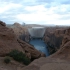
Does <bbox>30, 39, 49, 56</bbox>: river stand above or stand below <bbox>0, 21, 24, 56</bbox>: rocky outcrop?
below

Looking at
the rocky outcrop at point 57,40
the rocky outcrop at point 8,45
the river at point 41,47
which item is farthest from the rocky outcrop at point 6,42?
the rocky outcrop at point 57,40

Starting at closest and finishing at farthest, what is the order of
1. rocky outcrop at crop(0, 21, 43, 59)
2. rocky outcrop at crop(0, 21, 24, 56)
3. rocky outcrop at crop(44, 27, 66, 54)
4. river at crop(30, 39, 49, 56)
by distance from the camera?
1. rocky outcrop at crop(0, 21, 24, 56)
2. rocky outcrop at crop(0, 21, 43, 59)
3. river at crop(30, 39, 49, 56)
4. rocky outcrop at crop(44, 27, 66, 54)

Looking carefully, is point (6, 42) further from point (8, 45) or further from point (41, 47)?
point (41, 47)

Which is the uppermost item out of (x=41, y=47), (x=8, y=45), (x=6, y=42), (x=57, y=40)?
(x=6, y=42)

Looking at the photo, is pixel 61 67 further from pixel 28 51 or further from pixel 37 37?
pixel 37 37

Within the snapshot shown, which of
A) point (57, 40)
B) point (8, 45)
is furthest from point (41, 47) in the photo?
point (8, 45)

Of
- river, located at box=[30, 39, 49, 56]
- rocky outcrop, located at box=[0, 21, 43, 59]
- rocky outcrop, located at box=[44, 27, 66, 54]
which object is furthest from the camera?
rocky outcrop, located at box=[44, 27, 66, 54]

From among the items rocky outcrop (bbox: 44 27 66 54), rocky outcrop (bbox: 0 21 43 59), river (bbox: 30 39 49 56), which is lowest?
river (bbox: 30 39 49 56)

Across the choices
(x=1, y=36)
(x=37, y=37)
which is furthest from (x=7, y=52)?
(x=37, y=37)

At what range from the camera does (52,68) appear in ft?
42.7

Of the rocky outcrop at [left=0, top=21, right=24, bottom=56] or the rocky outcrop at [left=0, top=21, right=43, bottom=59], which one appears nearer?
the rocky outcrop at [left=0, top=21, right=24, bottom=56]

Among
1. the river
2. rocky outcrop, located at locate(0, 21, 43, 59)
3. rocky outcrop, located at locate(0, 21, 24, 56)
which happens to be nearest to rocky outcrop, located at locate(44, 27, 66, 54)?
the river

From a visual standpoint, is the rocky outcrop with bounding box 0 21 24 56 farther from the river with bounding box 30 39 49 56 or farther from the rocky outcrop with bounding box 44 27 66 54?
the rocky outcrop with bounding box 44 27 66 54

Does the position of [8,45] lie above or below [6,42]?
below
